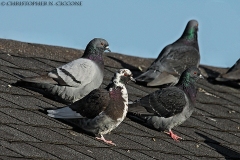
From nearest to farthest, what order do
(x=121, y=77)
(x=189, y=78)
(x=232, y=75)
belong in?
1. (x=121, y=77)
2. (x=189, y=78)
3. (x=232, y=75)

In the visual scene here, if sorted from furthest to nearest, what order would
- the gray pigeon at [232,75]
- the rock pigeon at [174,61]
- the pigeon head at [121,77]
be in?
the gray pigeon at [232,75], the rock pigeon at [174,61], the pigeon head at [121,77]

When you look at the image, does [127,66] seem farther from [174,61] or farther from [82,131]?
[82,131]

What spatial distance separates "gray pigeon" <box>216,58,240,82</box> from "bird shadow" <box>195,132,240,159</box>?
9.15 feet

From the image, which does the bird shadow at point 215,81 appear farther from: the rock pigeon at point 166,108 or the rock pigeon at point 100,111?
the rock pigeon at point 100,111

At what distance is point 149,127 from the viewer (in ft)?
28.4

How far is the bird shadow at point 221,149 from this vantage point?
8.26 m

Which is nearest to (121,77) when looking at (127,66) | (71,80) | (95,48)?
(71,80)

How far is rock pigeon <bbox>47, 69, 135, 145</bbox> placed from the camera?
7707 mm

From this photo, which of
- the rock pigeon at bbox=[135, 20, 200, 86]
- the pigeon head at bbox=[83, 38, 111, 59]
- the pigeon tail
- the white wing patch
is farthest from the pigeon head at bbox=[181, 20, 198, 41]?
the pigeon tail

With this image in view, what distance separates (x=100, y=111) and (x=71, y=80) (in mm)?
1038

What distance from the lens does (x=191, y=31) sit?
12461 mm

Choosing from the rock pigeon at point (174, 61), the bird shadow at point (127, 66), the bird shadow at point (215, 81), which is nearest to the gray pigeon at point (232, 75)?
the bird shadow at point (215, 81)

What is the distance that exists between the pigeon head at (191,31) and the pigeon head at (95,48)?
117 inches

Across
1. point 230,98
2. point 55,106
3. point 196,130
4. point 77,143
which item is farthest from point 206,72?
point 77,143
